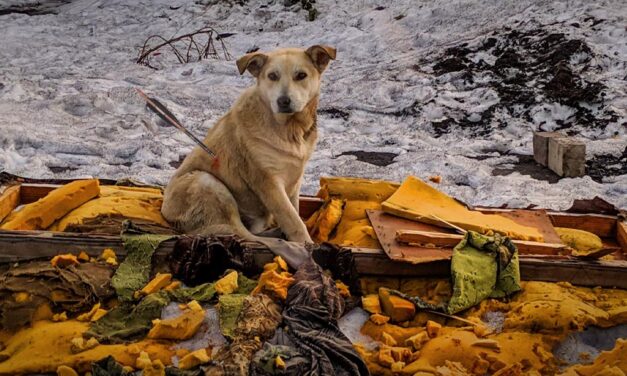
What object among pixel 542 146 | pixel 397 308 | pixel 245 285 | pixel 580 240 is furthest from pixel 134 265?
pixel 542 146

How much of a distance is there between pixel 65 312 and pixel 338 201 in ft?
7.64

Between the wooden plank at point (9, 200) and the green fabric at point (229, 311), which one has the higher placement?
the wooden plank at point (9, 200)

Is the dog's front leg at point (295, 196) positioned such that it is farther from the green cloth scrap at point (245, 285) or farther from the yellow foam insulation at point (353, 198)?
the green cloth scrap at point (245, 285)

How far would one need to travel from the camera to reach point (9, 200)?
5.83 meters

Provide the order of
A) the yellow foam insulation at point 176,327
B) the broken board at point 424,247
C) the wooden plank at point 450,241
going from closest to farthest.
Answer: the yellow foam insulation at point 176,327 → the broken board at point 424,247 → the wooden plank at point 450,241

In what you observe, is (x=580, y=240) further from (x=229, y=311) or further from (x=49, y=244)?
(x=49, y=244)

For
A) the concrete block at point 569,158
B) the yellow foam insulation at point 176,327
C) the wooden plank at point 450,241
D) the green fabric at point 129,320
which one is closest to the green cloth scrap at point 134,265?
the green fabric at point 129,320

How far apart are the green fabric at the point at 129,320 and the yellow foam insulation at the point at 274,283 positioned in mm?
578

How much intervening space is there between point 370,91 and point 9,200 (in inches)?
271

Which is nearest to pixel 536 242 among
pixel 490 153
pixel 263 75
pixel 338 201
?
pixel 338 201

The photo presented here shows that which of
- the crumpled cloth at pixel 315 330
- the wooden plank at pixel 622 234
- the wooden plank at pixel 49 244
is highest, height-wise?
the wooden plank at pixel 49 244

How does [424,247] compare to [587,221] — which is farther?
[587,221]

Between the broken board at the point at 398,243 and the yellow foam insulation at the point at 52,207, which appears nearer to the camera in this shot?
the broken board at the point at 398,243

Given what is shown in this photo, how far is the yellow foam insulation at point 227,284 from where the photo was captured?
4.45 meters
